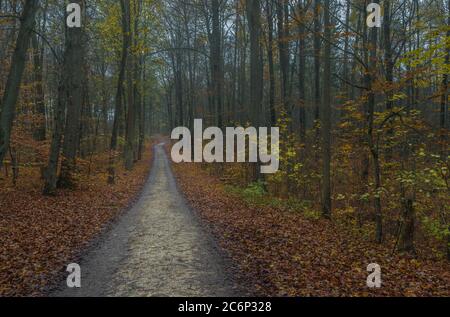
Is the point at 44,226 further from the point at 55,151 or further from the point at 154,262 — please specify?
the point at 55,151

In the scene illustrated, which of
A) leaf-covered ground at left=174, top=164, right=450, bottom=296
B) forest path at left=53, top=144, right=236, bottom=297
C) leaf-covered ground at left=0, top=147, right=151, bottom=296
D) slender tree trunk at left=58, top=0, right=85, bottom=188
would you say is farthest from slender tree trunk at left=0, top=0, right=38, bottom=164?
leaf-covered ground at left=174, top=164, right=450, bottom=296

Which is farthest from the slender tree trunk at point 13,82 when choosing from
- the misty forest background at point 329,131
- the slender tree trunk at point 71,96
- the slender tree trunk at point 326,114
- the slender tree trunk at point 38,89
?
the slender tree trunk at point 38,89

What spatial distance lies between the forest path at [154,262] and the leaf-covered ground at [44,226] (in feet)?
1.65

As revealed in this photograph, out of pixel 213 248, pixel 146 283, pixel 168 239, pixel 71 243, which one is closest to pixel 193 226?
pixel 168 239

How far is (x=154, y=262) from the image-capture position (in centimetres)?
751

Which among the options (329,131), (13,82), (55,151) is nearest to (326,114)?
(329,131)

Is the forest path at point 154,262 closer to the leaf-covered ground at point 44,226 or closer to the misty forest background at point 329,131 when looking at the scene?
the leaf-covered ground at point 44,226

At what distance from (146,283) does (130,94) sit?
20636 mm

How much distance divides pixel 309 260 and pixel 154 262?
3136mm

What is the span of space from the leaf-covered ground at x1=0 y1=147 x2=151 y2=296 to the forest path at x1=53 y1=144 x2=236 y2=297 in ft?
1.65

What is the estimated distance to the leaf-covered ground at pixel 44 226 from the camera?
6.71 meters
